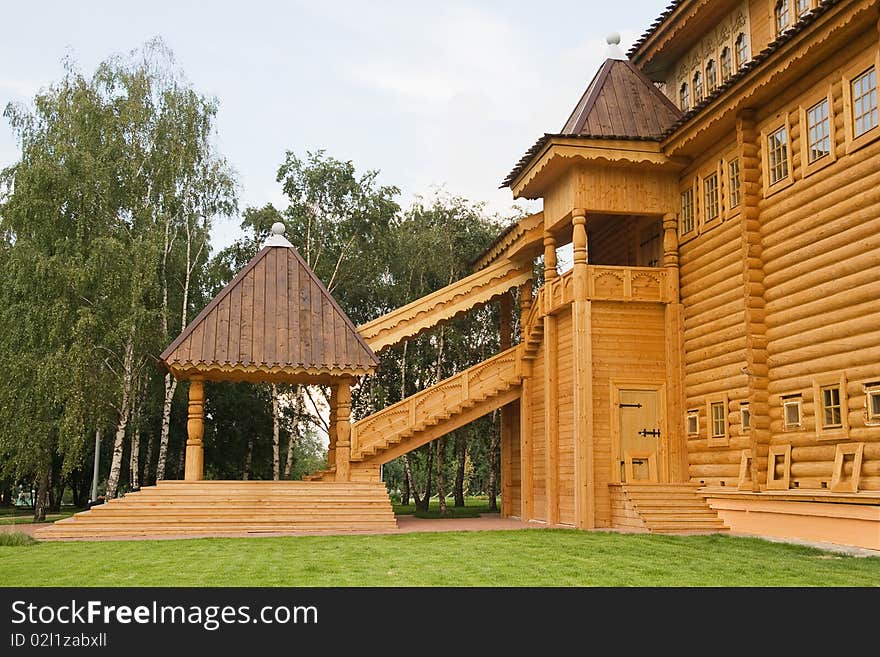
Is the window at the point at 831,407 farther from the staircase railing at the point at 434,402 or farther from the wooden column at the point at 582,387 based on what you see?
the staircase railing at the point at 434,402

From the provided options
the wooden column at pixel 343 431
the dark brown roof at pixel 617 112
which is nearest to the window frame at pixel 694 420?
the dark brown roof at pixel 617 112

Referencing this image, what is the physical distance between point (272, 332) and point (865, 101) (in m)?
12.3

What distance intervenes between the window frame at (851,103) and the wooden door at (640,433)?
713cm

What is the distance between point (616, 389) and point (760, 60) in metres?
7.20

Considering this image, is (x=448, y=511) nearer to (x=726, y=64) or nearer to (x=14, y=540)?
(x=14, y=540)

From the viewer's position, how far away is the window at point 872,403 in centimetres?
1309

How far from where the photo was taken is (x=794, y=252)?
15258 millimetres

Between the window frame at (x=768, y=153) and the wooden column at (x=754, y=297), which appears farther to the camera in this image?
the wooden column at (x=754, y=297)

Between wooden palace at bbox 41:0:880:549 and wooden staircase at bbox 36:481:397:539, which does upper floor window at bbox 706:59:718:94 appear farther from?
wooden staircase at bbox 36:481:397:539

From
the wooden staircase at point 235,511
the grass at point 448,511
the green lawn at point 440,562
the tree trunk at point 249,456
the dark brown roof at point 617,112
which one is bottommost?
the grass at point 448,511

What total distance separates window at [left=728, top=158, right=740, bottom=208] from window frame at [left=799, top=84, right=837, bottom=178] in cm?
233

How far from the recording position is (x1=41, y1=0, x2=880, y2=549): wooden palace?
13906 mm

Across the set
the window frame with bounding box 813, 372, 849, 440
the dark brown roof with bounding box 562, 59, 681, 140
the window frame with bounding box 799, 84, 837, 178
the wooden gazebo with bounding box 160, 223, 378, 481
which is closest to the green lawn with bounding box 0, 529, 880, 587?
the window frame with bounding box 813, 372, 849, 440
